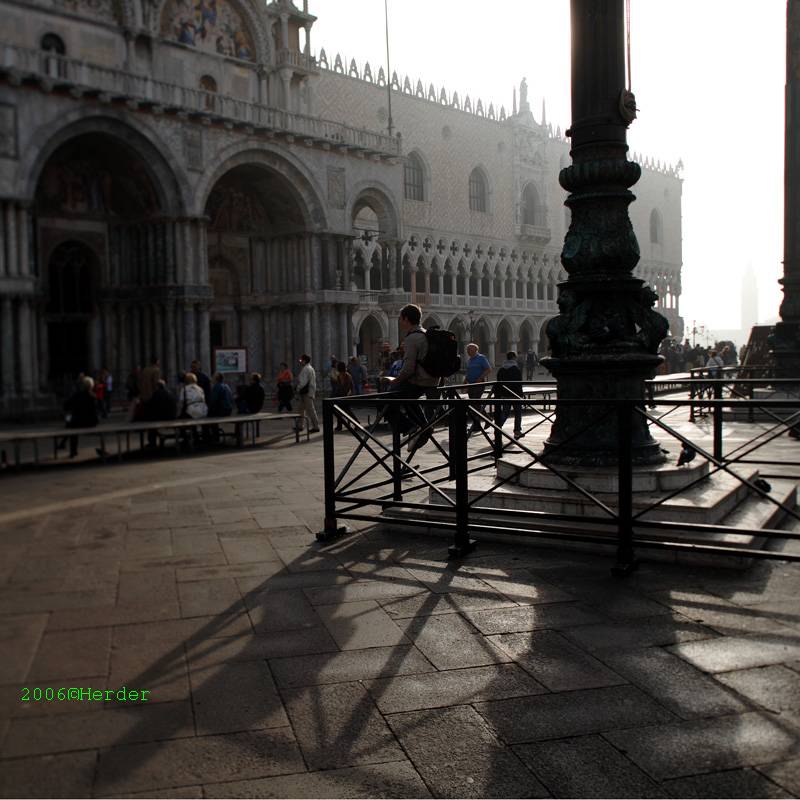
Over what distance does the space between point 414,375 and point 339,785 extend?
4964 mm

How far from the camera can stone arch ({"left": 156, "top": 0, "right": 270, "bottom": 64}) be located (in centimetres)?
2433

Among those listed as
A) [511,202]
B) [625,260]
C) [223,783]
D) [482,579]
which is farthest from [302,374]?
[511,202]

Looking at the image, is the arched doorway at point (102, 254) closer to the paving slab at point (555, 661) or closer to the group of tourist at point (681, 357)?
the paving slab at point (555, 661)

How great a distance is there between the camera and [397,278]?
30.9 metres

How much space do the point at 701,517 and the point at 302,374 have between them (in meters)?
10.6

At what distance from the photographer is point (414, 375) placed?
24.3 feet

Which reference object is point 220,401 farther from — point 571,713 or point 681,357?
point 681,357

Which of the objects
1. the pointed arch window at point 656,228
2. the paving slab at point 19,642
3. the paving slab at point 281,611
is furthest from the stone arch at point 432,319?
the paving slab at point 19,642

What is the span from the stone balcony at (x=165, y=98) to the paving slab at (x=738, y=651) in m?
20.1

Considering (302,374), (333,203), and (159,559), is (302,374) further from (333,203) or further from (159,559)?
(333,203)

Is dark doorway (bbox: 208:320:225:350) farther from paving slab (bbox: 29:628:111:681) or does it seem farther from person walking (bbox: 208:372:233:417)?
paving slab (bbox: 29:628:111:681)

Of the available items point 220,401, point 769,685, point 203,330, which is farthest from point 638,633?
point 203,330

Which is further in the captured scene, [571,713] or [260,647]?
[260,647]

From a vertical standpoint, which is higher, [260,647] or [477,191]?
[477,191]
